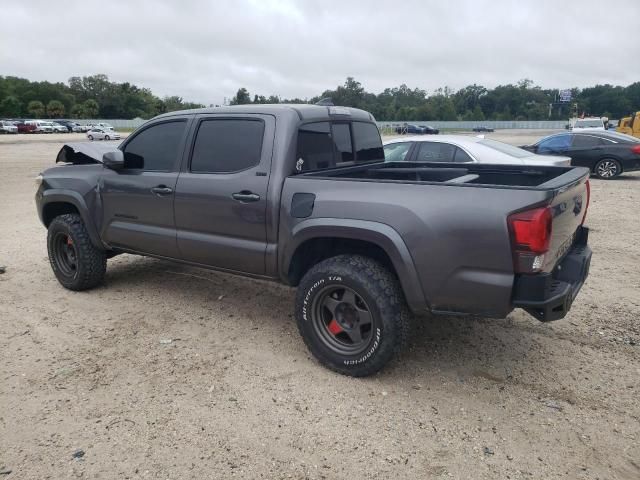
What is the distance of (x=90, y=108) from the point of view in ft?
296

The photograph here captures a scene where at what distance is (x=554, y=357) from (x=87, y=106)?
327ft

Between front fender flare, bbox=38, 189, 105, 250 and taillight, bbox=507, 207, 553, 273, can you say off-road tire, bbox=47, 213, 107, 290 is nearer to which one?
front fender flare, bbox=38, 189, 105, 250

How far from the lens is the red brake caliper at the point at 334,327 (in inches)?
142

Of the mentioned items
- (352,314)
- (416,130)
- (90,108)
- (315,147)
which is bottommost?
(352,314)

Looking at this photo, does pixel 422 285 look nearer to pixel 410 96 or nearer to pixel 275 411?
pixel 275 411

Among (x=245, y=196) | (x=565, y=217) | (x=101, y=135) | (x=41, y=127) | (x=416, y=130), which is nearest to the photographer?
(x=565, y=217)

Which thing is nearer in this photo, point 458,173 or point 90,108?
point 458,173

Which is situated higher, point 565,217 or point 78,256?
point 565,217

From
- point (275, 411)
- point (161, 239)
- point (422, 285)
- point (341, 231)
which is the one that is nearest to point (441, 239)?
point (422, 285)

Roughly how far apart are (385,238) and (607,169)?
539 inches

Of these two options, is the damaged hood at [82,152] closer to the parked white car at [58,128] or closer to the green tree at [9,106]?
the parked white car at [58,128]

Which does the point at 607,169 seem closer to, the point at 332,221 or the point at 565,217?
the point at 565,217

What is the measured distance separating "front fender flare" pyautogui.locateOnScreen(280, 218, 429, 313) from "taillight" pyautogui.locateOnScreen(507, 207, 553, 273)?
0.61 m

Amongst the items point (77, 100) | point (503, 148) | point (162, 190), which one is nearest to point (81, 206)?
point (162, 190)
